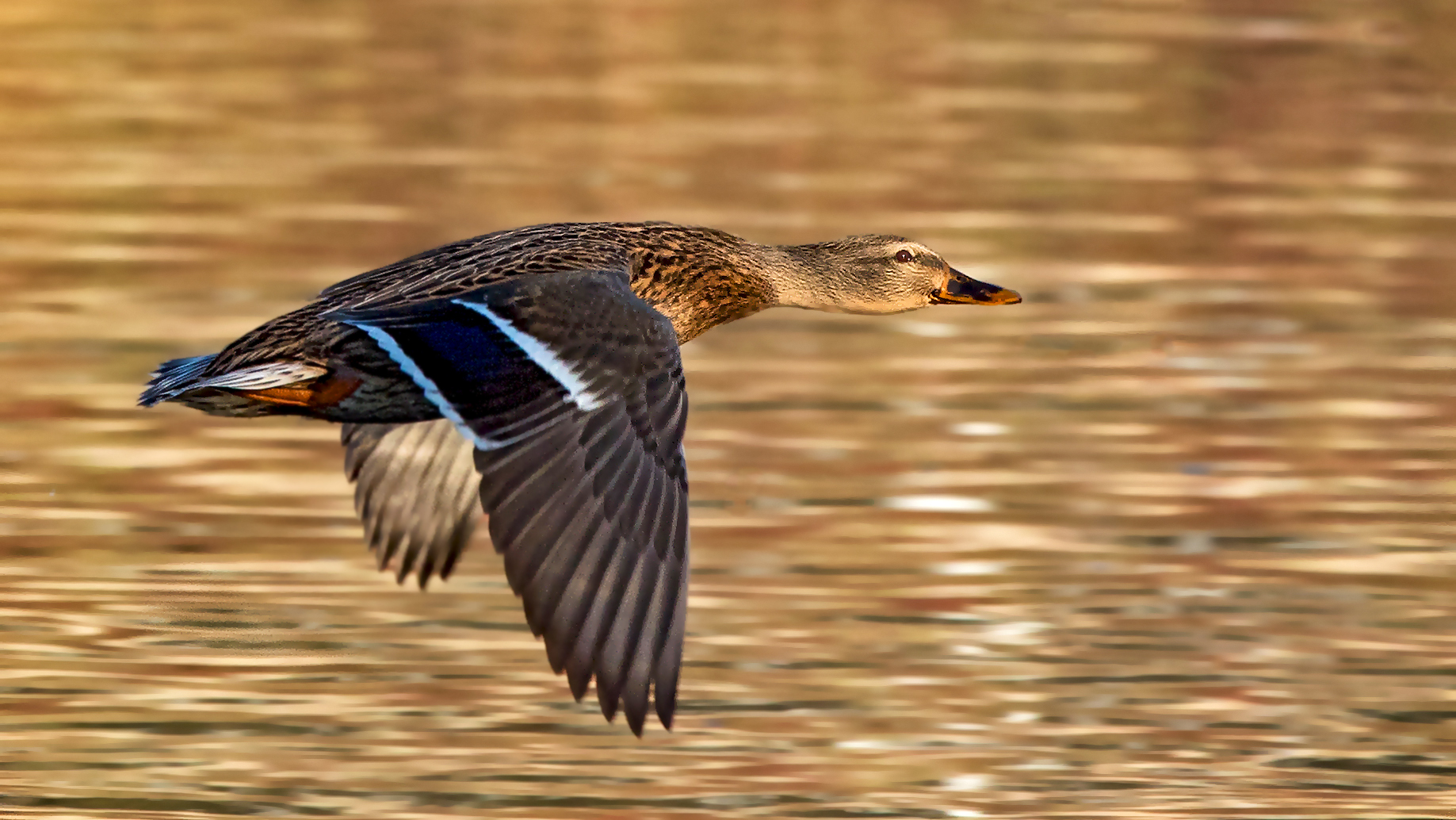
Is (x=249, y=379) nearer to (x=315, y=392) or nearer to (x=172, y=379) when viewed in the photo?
(x=315, y=392)

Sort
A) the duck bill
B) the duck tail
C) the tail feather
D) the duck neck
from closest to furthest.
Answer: the tail feather
the duck tail
the duck neck
the duck bill

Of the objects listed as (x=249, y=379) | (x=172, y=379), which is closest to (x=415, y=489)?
(x=172, y=379)

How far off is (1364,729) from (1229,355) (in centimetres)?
620

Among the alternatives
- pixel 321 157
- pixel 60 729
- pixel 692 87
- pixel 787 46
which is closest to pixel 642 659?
pixel 60 729

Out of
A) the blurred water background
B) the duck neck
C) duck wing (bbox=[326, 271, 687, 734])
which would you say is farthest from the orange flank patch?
the duck neck

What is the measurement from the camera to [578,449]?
27.1 feet

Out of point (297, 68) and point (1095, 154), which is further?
point (297, 68)

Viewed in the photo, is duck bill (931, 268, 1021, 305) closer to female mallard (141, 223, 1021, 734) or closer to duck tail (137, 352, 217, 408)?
female mallard (141, 223, 1021, 734)

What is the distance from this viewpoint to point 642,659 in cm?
772

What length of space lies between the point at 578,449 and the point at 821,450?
5406 millimetres

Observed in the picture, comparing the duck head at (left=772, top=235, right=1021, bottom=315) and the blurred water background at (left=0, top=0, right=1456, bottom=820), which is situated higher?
the duck head at (left=772, top=235, right=1021, bottom=315)

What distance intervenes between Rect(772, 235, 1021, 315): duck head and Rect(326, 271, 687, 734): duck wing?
204cm

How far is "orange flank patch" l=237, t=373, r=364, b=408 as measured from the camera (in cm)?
893

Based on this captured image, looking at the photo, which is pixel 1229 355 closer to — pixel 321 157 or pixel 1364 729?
pixel 1364 729
